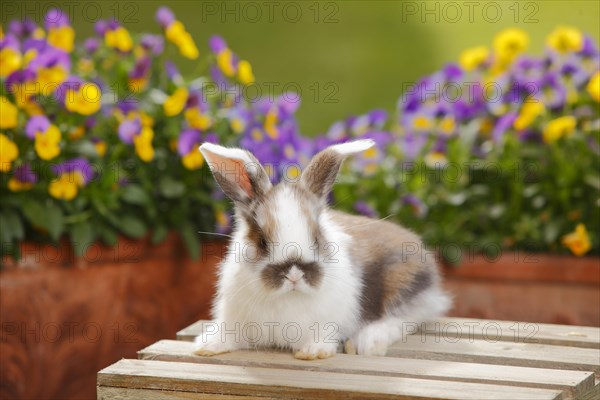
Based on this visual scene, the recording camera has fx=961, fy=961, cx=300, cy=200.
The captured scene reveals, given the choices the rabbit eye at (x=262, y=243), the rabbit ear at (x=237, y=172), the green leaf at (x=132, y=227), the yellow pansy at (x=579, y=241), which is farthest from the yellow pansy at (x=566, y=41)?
the rabbit eye at (x=262, y=243)

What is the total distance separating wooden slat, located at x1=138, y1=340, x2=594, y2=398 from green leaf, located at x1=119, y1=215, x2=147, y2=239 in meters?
1.18

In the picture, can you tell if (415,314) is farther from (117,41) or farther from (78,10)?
(78,10)

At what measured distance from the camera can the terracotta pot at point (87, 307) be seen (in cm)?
329

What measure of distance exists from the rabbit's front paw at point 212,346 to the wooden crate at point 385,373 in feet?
0.09

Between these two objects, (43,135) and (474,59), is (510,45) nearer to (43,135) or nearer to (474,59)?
(474,59)

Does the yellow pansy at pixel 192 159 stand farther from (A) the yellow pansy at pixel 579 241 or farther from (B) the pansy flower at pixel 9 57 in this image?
(A) the yellow pansy at pixel 579 241

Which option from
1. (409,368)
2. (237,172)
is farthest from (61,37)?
(409,368)

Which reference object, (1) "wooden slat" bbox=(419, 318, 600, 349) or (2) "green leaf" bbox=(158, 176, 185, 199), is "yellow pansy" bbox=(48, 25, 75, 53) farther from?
(1) "wooden slat" bbox=(419, 318, 600, 349)

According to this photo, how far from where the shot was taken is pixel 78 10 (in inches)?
240

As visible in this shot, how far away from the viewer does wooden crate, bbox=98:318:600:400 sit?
2152mm

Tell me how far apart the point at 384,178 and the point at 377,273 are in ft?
5.19

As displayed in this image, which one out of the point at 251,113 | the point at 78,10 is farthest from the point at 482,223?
the point at 78,10

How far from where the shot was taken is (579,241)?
3.75 metres

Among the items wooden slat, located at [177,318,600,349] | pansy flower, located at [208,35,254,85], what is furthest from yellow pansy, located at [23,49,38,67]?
wooden slat, located at [177,318,600,349]
